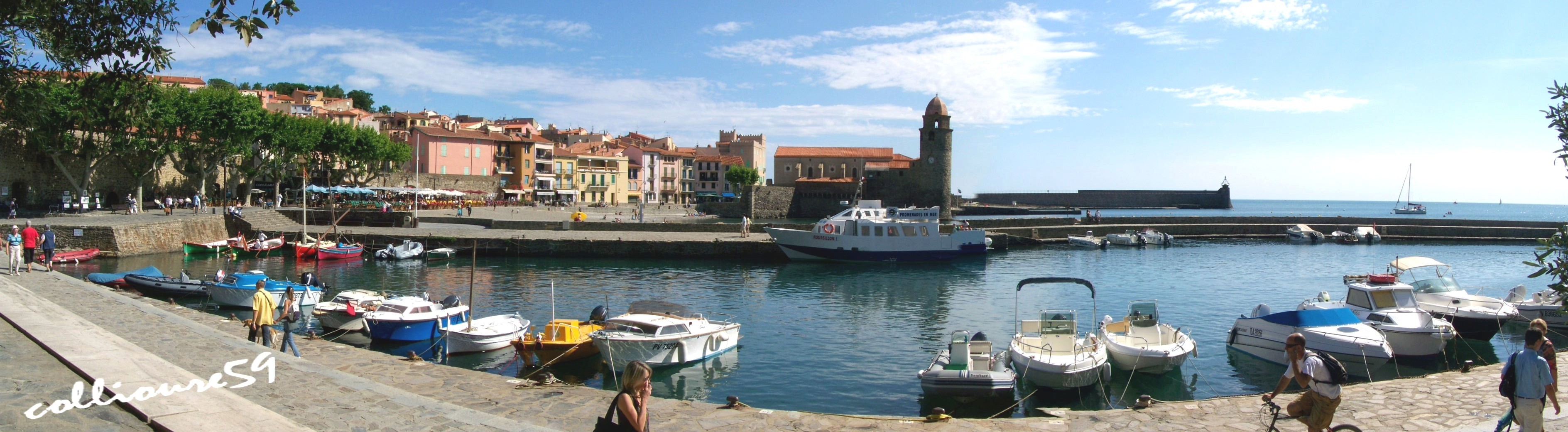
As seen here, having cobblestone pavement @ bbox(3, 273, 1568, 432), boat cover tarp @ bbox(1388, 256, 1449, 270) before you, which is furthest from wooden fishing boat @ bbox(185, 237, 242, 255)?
boat cover tarp @ bbox(1388, 256, 1449, 270)

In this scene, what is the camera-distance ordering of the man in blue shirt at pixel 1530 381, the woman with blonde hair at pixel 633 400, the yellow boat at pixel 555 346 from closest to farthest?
1. the woman with blonde hair at pixel 633 400
2. the man in blue shirt at pixel 1530 381
3. the yellow boat at pixel 555 346

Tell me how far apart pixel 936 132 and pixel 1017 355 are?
2582 inches

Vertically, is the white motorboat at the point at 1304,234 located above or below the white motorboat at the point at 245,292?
above

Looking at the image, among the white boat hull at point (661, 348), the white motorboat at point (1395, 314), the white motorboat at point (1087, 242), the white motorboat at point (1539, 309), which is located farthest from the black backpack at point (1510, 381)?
the white motorboat at point (1087, 242)

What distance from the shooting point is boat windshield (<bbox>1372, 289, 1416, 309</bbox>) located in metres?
17.9

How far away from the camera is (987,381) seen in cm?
1244

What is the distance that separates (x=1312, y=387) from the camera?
22.6 feet

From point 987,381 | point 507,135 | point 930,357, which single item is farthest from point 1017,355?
point 507,135

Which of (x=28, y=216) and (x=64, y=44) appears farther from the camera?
(x=28, y=216)

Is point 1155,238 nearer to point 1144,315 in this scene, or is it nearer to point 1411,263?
point 1411,263

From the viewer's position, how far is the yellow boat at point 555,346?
15.3m

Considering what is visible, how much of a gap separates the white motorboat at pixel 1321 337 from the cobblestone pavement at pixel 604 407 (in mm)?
3240

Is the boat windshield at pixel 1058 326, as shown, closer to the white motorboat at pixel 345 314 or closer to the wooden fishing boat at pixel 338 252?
the white motorboat at pixel 345 314

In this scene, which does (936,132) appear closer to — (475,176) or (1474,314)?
(475,176)
